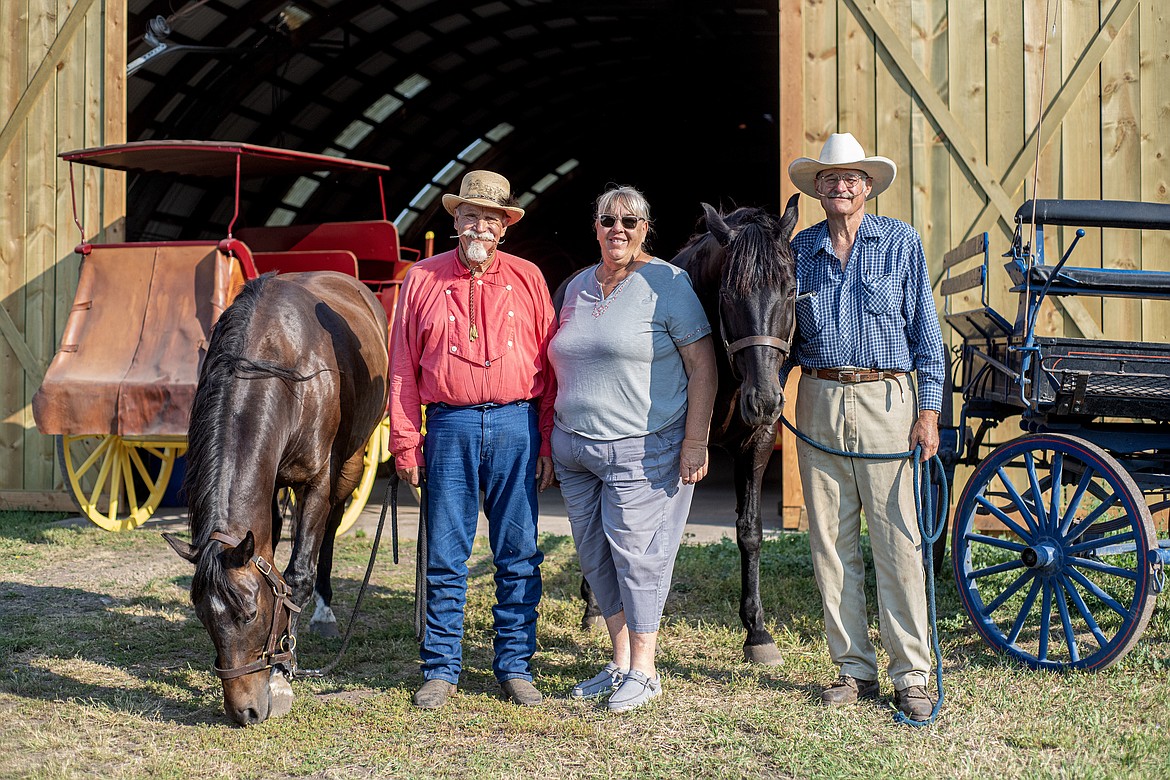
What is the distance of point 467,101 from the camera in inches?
659

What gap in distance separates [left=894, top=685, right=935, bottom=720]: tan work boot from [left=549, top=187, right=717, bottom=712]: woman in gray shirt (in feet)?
2.83

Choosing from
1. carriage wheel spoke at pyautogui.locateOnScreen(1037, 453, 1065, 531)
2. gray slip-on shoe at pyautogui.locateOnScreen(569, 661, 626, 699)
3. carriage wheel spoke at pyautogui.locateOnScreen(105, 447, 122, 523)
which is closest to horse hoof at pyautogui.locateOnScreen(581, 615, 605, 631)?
gray slip-on shoe at pyautogui.locateOnScreen(569, 661, 626, 699)

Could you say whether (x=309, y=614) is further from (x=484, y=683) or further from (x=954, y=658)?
(x=954, y=658)

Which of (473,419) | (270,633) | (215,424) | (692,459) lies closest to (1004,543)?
(692,459)

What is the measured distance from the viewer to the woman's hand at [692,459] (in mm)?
3434

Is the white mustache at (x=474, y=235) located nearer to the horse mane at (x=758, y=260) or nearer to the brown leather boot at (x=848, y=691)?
the horse mane at (x=758, y=260)

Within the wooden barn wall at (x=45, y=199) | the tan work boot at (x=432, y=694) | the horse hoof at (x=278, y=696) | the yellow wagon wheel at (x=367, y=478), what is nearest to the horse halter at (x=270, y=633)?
the horse hoof at (x=278, y=696)

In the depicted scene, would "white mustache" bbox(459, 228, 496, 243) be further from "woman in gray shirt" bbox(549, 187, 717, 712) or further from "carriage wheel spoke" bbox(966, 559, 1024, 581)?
"carriage wheel spoke" bbox(966, 559, 1024, 581)

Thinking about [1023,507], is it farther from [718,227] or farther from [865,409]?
[718,227]

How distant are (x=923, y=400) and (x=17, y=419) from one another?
7509 mm

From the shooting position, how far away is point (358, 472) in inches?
190

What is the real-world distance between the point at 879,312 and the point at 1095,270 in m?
1.42

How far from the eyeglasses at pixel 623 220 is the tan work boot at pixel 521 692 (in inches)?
68.3

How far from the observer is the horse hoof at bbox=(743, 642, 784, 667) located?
4.02m
